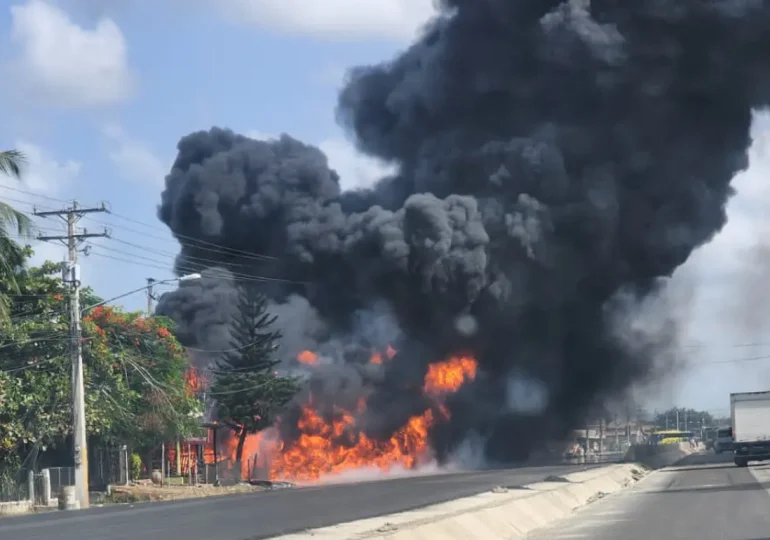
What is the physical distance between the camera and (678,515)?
83.8ft

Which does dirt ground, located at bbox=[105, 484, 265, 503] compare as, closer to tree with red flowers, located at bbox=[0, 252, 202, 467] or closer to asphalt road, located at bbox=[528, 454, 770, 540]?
tree with red flowers, located at bbox=[0, 252, 202, 467]

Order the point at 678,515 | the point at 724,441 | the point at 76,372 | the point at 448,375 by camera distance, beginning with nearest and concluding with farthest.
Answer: the point at 678,515 < the point at 76,372 < the point at 448,375 < the point at 724,441

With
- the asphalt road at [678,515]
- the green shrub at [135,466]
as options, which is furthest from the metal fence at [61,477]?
the asphalt road at [678,515]

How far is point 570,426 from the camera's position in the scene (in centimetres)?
7625

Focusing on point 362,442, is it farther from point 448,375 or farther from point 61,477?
point 61,477

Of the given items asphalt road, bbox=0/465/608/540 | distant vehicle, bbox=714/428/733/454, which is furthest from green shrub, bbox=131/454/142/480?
distant vehicle, bbox=714/428/733/454

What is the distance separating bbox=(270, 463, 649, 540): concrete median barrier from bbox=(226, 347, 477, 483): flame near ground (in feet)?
113

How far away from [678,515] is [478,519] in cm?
557

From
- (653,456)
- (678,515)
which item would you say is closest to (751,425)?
(653,456)

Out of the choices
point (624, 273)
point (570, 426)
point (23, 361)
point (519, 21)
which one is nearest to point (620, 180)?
point (624, 273)

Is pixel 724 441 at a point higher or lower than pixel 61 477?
lower

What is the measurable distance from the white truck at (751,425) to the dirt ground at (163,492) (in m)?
23.0

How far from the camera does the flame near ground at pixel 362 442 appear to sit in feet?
234

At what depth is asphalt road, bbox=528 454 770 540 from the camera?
21.1 meters
